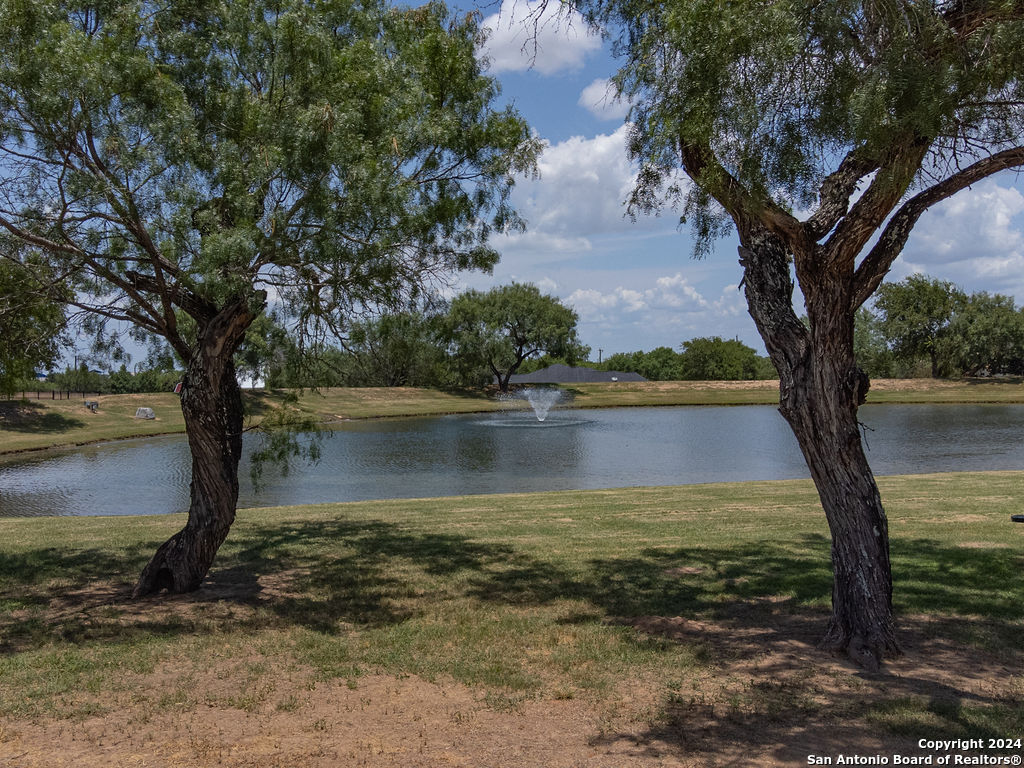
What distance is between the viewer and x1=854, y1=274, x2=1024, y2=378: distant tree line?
6900 centimetres

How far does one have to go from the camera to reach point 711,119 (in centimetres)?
596

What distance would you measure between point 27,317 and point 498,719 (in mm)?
6407

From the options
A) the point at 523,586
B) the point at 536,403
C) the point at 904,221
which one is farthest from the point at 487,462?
the point at 536,403

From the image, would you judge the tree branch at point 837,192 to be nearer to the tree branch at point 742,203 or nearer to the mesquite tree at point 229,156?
the tree branch at point 742,203

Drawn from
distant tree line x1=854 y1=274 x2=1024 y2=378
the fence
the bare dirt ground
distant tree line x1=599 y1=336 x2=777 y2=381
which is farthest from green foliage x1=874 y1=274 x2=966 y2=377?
the bare dirt ground

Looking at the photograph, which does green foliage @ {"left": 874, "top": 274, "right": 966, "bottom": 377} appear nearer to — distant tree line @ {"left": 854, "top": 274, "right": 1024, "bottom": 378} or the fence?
distant tree line @ {"left": 854, "top": 274, "right": 1024, "bottom": 378}

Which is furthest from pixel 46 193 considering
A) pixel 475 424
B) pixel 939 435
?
pixel 475 424

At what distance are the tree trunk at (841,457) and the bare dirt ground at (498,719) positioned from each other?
0.94ft

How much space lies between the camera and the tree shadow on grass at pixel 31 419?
34500 mm

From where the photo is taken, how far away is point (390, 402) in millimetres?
55250

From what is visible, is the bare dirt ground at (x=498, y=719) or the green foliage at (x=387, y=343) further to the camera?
the green foliage at (x=387, y=343)

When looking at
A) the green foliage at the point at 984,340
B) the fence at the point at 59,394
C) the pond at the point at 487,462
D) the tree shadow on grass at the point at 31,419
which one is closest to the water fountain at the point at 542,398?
the pond at the point at 487,462

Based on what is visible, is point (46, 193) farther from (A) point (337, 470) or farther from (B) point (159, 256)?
(A) point (337, 470)

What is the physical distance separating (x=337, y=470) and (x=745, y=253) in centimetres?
1814
